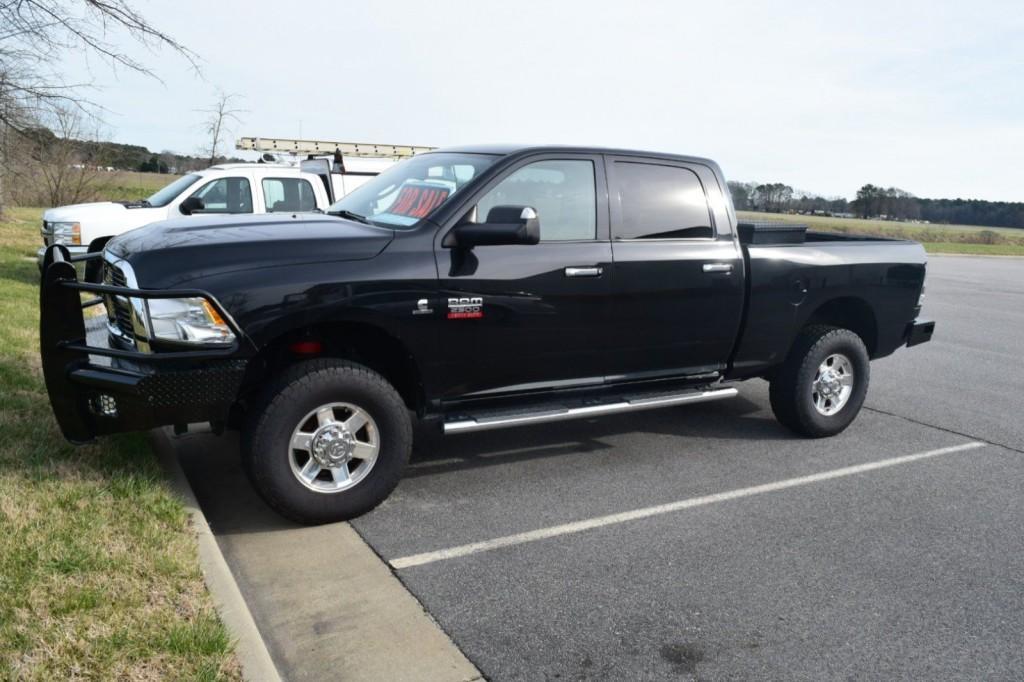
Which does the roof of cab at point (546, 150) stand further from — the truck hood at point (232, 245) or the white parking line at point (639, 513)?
the white parking line at point (639, 513)

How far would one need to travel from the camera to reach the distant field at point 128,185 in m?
34.5

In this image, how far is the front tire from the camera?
4.19 meters

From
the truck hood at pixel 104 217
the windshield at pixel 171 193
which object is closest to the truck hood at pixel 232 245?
the truck hood at pixel 104 217

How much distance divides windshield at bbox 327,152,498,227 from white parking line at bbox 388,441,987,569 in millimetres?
1860

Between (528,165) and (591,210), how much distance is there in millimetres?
509

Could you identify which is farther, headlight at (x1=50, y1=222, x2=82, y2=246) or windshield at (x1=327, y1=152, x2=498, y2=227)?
headlight at (x1=50, y1=222, x2=82, y2=246)

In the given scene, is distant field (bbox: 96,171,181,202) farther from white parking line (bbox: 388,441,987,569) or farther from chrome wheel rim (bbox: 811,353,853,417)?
white parking line (bbox: 388,441,987,569)

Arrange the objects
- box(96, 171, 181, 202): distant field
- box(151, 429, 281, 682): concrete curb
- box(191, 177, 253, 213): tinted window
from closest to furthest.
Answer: box(151, 429, 281, 682): concrete curb
box(191, 177, 253, 213): tinted window
box(96, 171, 181, 202): distant field

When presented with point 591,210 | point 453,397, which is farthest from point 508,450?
point 591,210

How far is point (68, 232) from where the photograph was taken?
11.3 m

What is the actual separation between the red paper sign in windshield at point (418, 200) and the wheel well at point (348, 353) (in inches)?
31.2

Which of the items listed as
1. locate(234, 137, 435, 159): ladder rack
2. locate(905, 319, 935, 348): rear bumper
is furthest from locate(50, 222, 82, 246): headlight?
locate(905, 319, 935, 348): rear bumper

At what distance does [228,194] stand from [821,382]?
8.61 m

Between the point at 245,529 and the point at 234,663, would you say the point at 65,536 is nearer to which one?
the point at 245,529
